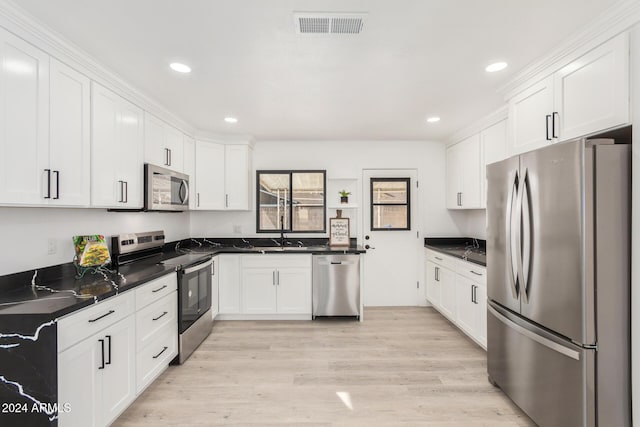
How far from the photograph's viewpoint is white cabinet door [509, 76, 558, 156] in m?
2.15

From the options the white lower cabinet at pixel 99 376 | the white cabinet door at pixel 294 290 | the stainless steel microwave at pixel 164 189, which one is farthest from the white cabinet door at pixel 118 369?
the white cabinet door at pixel 294 290

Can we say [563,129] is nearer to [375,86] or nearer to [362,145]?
[375,86]

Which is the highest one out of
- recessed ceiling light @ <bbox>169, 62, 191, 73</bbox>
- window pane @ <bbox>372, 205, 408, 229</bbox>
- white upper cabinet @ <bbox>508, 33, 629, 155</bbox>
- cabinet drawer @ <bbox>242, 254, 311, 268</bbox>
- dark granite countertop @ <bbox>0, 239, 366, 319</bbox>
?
recessed ceiling light @ <bbox>169, 62, 191, 73</bbox>

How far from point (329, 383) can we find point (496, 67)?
2818 millimetres

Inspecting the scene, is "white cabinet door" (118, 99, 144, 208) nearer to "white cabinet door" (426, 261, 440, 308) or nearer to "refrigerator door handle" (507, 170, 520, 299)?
"refrigerator door handle" (507, 170, 520, 299)

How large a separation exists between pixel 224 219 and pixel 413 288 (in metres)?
3.04

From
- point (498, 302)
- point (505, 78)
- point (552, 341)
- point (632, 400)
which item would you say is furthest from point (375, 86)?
point (632, 400)

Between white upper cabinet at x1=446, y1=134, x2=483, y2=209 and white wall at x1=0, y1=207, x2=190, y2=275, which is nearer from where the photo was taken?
white wall at x1=0, y1=207, x2=190, y2=275

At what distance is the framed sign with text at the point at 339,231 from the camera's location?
4.40 m

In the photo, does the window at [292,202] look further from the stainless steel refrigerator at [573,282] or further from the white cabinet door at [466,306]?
the stainless steel refrigerator at [573,282]

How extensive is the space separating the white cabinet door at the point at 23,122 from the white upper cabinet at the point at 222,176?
2.32 metres

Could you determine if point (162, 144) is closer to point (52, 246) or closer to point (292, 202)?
point (52, 246)

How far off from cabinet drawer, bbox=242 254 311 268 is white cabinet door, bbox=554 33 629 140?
2.99 m

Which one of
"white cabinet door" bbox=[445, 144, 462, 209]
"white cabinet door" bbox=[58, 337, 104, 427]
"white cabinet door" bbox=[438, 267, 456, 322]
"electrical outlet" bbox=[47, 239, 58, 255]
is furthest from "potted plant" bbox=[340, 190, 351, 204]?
"white cabinet door" bbox=[58, 337, 104, 427]
